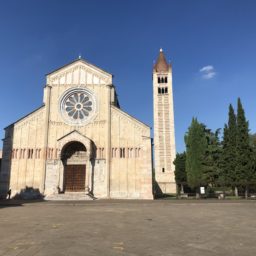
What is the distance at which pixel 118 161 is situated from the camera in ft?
98.7

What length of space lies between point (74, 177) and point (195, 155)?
17.2 metres

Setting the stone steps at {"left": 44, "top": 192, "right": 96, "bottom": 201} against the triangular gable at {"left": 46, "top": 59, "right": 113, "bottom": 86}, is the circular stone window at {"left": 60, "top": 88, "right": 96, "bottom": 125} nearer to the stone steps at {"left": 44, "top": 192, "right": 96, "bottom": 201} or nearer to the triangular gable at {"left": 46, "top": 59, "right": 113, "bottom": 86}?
the triangular gable at {"left": 46, "top": 59, "right": 113, "bottom": 86}

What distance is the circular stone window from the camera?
105 ft

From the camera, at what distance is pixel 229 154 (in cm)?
3344

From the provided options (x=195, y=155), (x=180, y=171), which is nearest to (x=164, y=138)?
(x=180, y=171)

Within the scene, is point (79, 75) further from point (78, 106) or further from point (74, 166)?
point (74, 166)

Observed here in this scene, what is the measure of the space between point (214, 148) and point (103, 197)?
21.1 metres

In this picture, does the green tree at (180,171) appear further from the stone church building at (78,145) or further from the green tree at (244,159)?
the stone church building at (78,145)

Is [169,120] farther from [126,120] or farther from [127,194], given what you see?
[127,194]

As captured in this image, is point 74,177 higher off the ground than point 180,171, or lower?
lower

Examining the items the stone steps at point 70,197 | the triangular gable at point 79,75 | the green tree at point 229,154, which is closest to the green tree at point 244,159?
the green tree at point 229,154

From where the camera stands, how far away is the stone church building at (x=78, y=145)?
29.5 meters

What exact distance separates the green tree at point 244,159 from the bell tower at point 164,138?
18844 mm

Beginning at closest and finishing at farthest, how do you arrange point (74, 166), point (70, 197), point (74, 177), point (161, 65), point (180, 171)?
point (70, 197), point (74, 177), point (74, 166), point (180, 171), point (161, 65)
